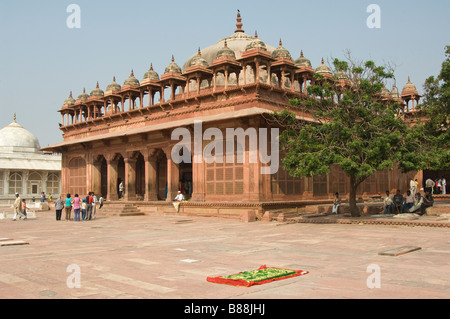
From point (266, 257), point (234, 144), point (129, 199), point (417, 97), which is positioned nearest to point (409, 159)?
point (234, 144)

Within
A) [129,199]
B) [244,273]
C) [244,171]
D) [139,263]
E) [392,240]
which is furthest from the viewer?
[129,199]

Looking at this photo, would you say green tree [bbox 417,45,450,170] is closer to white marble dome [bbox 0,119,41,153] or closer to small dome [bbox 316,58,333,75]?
small dome [bbox 316,58,333,75]

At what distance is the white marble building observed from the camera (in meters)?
48.4

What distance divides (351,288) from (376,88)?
467 inches

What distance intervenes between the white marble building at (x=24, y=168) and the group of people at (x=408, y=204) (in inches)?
1609

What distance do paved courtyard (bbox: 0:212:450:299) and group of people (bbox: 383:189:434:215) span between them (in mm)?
4283

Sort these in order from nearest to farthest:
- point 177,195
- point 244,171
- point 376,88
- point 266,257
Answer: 1. point 266,257
2. point 376,88
3. point 244,171
4. point 177,195

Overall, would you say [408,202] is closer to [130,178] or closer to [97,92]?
[130,178]

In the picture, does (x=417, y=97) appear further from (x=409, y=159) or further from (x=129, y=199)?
(x=129, y=199)

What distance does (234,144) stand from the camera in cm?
2014

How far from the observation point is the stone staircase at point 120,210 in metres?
23.5

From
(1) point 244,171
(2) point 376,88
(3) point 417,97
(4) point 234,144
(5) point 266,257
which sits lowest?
(5) point 266,257

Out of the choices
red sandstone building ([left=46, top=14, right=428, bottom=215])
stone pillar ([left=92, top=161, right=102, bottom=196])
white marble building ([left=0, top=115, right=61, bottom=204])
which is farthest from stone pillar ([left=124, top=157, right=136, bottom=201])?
white marble building ([left=0, top=115, right=61, bottom=204])
